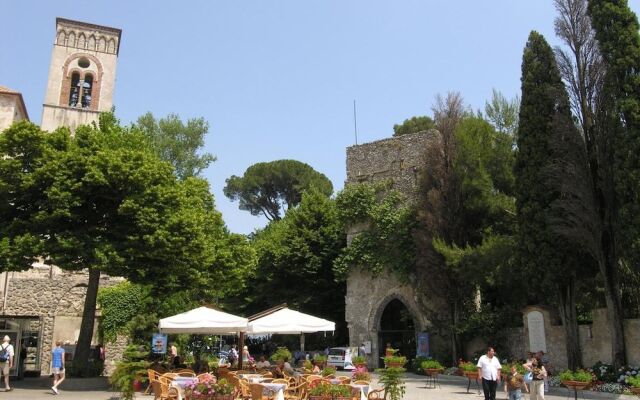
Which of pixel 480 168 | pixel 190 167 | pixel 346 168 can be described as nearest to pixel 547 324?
pixel 480 168

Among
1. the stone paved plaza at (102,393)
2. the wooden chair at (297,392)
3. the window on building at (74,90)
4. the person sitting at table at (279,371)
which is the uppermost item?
the window on building at (74,90)

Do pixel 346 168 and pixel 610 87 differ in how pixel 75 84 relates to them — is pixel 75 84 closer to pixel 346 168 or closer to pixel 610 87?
pixel 346 168

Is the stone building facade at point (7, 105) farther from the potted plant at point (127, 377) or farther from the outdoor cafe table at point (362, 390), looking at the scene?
the outdoor cafe table at point (362, 390)

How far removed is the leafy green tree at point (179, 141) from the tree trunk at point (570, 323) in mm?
25359

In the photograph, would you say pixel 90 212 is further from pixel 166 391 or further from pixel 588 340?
Result: pixel 588 340

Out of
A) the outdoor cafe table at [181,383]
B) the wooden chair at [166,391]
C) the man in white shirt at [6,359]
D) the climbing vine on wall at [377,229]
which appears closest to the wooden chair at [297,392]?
the outdoor cafe table at [181,383]

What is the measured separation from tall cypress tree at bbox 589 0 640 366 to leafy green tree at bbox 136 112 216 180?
26.1 metres

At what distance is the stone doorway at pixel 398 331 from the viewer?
25.0 metres

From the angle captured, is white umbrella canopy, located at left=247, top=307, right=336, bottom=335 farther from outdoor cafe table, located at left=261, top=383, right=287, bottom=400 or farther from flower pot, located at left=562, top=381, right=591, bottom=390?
flower pot, located at left=562, top=381, right=591, bottom=390

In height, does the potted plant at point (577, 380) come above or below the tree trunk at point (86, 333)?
below

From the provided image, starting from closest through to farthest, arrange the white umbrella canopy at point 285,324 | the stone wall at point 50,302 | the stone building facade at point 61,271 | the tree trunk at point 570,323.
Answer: the white umbrella canopy at point 285,324
the tree trunk at point 570,323
the stone building facade at point 61,271
the stone wall at point 50,302

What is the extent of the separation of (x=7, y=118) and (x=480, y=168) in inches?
869

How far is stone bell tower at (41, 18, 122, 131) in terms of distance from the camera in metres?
→ 35.9

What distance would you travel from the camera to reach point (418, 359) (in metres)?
21.8
